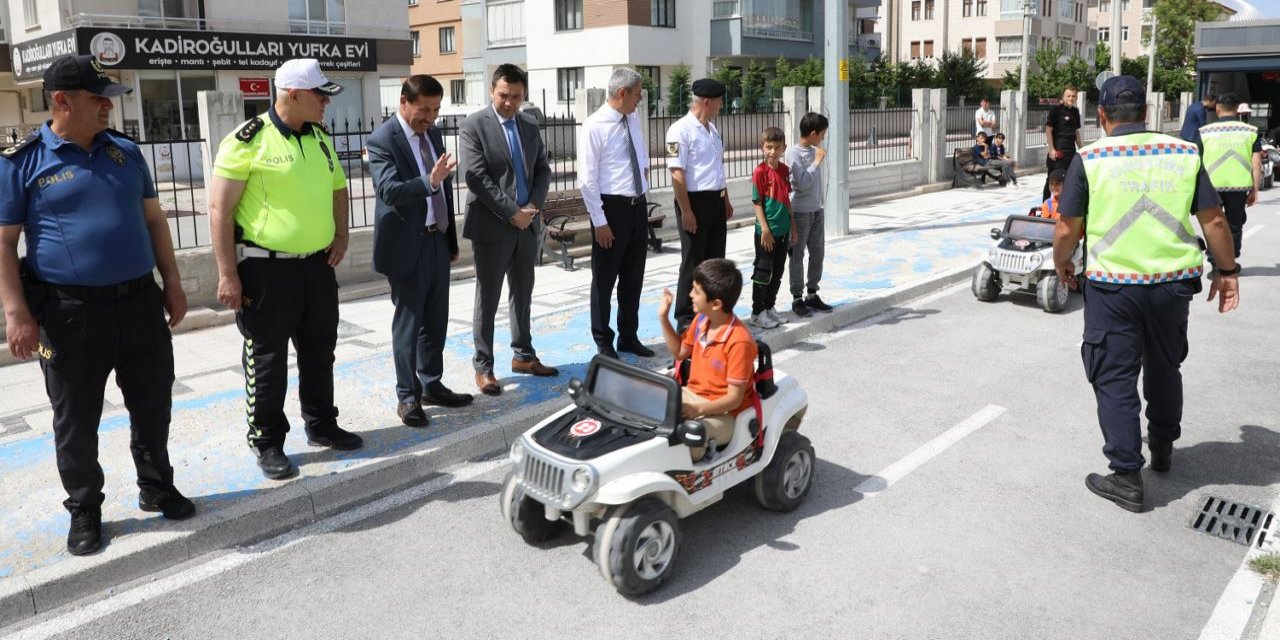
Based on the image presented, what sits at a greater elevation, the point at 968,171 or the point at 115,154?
the point at 115,154

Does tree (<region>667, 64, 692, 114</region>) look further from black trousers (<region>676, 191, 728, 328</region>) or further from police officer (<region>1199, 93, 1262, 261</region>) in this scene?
black trousers (<region>676, 191, 728, 328</region>)

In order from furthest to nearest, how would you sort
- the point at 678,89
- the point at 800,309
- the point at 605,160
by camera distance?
the point at 678,89
the point at 800,309
the point at 605,160

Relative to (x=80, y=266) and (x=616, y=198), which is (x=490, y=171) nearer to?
(x=616, y=198)

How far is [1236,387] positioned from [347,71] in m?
26.5

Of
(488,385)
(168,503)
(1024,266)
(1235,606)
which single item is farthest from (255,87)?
(1235,606)

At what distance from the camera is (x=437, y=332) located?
612 cm

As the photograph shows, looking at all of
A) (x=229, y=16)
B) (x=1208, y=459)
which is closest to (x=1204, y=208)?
(x=1208, y=459)

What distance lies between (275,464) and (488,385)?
1.71 meters

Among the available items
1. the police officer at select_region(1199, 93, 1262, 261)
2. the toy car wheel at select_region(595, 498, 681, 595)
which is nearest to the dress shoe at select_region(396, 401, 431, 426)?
the toy car wheel at select_region(595, 498, 681, 595)

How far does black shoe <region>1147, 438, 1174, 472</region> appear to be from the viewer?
5254 mm

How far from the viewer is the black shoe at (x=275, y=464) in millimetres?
5078

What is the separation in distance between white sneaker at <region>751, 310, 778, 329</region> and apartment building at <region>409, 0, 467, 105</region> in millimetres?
43312

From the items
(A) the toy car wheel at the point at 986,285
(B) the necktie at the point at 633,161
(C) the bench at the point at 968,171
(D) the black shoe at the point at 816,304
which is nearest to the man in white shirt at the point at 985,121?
(C) the bench at the point at 968,171

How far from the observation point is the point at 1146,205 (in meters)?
4.80
